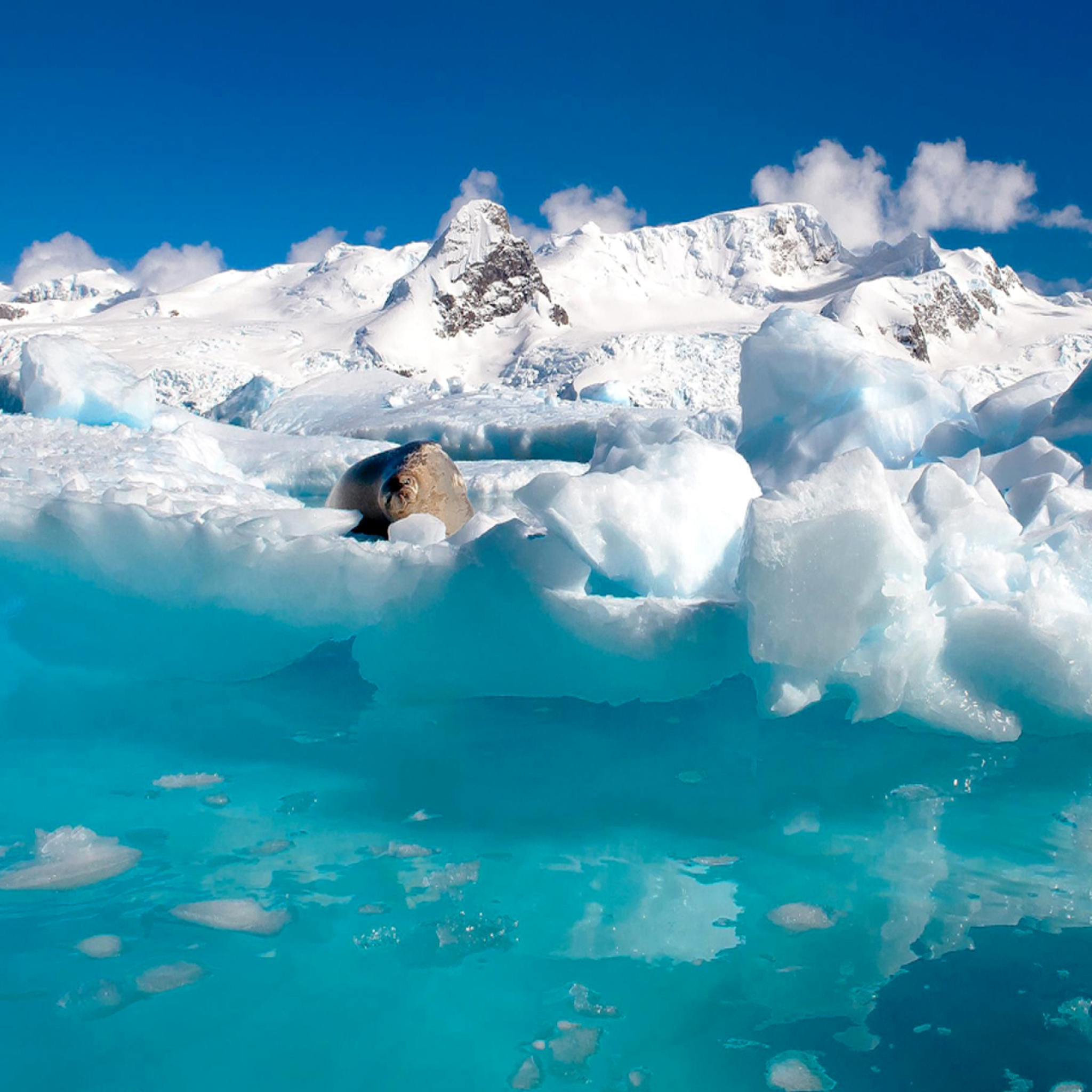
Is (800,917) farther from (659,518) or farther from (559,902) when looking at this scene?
(659,518)

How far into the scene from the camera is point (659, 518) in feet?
9.12

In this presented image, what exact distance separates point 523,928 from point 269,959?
0.42 meters

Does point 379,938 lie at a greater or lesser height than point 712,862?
lesser

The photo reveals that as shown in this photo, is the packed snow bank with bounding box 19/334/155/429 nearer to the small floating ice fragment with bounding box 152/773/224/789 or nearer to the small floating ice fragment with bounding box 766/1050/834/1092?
the small floating ice fragment with bounding box 152/773/224/789

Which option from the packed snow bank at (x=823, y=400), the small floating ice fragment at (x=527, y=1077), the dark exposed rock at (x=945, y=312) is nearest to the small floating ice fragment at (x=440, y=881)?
the small floating ice fragment at (x=527, y=1077)

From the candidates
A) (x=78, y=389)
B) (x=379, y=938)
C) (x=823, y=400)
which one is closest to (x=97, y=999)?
(x=379, y=938)

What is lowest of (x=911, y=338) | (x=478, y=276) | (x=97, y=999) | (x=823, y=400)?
Result: (x=97, y=999)

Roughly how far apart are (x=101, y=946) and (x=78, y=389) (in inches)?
356

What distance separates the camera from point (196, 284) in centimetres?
6331

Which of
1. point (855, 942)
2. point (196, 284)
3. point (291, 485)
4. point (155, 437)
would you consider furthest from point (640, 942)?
point (196, 284)

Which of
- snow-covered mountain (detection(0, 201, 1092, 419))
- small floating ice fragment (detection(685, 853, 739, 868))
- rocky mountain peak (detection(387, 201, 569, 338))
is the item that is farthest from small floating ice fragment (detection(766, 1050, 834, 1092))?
rocky mountain peak (detection(387, 201, 569, 338))

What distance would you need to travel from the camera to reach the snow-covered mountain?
1396 inches

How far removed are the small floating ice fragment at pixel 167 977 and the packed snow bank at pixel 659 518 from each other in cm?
137

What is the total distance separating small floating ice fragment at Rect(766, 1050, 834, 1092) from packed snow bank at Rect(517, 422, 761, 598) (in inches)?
54.7
